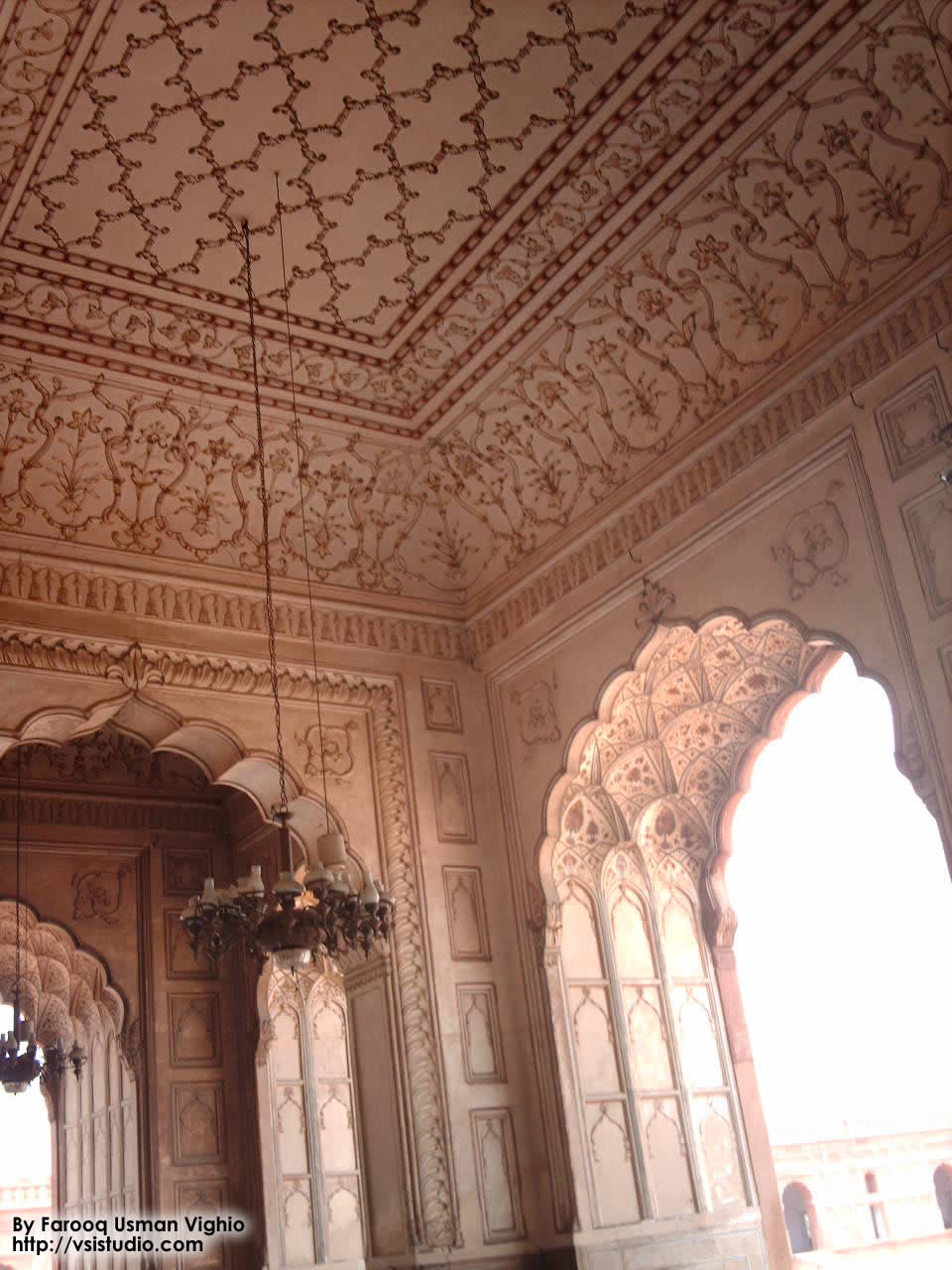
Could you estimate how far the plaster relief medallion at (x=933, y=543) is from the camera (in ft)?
17.1

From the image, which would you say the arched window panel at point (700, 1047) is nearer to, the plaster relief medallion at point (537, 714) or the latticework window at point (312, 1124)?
the plaster relief medallion at point (537, 714)

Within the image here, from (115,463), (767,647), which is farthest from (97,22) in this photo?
(767,647)

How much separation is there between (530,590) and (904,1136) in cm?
664

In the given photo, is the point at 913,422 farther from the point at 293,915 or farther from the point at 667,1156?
the point at 667,1156

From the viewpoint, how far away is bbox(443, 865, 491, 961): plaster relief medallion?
23.2 ft

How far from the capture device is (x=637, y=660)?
671 centimetres

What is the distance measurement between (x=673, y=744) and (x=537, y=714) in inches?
29.6

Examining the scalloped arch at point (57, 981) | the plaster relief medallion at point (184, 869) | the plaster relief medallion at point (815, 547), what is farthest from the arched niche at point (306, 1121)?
the plaster relief medallion at point (815, 547)

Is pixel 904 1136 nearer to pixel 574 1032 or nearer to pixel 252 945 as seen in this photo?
pixel 574 1032

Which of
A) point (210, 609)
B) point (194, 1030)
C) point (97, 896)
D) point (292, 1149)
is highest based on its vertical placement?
point (210, 609)

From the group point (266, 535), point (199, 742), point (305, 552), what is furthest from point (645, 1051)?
point (266, 535)

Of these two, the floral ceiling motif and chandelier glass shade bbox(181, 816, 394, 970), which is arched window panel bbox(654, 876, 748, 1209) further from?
chandelier glass shade bbox(181, 816, 394, 970)

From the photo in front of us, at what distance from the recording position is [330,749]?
720 cm

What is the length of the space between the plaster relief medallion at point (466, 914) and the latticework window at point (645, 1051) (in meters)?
0.43
